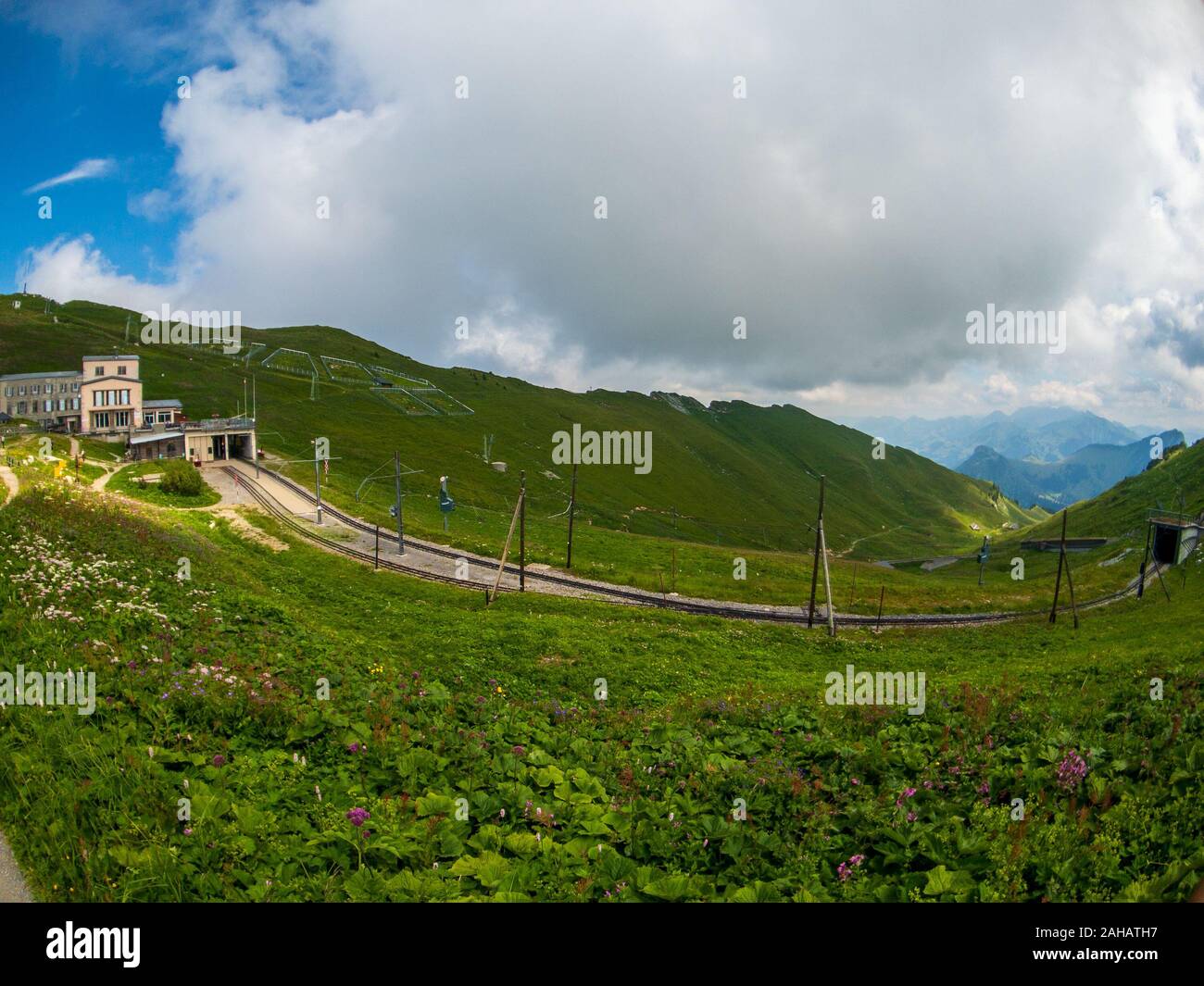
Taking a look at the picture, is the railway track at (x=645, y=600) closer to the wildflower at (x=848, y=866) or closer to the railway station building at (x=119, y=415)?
the railway station building at (x=119, y=415)

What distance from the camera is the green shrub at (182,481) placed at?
6338 centimetres

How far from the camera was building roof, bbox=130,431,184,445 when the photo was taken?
80.9m

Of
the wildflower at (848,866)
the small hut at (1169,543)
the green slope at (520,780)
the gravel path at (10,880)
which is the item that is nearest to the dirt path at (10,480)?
the green slope at (520,780)

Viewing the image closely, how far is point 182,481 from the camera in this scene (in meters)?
64.2

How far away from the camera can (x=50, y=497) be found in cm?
2866

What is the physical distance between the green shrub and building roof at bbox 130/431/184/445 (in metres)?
18.2

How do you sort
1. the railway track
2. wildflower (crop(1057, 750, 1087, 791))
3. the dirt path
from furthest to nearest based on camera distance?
the railway track < the dirt path < wildflower (crop(1057, 750, 1087, 791))

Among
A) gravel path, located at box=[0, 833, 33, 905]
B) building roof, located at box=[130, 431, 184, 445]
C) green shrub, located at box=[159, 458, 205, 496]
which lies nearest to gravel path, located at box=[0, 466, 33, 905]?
gravel path, located at box=[0, 833, 33, 905]

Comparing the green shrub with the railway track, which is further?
the green shrub

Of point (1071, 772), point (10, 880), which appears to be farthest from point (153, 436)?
point (1071, 772)

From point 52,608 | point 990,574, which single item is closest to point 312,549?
point 52,608

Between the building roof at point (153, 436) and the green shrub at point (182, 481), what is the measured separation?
18233 mm

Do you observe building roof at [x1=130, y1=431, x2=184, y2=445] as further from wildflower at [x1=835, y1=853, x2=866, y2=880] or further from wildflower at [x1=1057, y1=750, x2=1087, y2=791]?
wildflower at [x1=1057, y1=750, x2=1087, y2=791]
